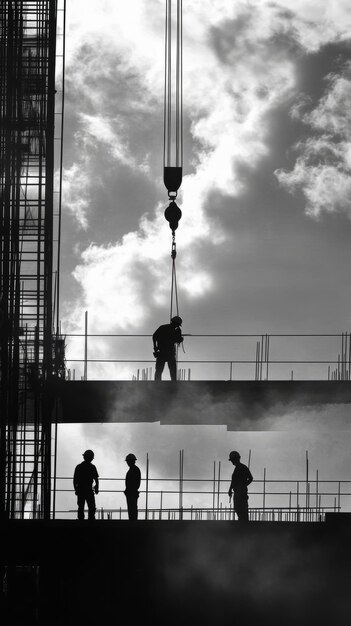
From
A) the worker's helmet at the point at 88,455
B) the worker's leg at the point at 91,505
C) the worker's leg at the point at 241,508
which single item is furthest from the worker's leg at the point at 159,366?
the worker's leg at the point at 241,508

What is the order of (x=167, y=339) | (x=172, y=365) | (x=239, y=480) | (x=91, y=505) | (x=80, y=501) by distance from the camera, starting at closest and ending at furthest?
(x=239, y=480)
(x=80, y=501)
(x=91, y=505)
(x=167, y=339)
(x=172, y=365)

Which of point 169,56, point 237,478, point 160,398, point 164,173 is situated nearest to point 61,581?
point 237,478

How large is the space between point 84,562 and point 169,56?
1612 cm

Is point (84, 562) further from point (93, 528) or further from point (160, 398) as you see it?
point (160, 398)

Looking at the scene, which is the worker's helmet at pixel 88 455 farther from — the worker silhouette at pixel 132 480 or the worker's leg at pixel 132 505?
the worker's leg at pixel 132 505

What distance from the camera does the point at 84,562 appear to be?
25016mm

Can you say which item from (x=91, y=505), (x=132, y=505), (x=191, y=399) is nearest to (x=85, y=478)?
(x=91, y=505)

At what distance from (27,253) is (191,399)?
4.73 metres

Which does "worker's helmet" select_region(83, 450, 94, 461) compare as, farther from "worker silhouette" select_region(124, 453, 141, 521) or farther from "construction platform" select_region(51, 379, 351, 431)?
"construction platform" select_region(51, 379, 351, 431)

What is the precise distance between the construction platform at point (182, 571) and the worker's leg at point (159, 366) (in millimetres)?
5029

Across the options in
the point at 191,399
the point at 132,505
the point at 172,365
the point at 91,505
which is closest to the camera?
the point at 91,505

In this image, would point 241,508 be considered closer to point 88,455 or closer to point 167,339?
point 88,455

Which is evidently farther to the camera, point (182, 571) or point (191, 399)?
point (191, 399)

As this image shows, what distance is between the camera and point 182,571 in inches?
1003
